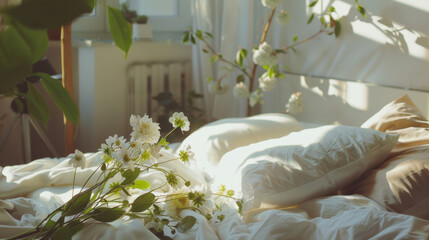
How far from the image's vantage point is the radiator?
123 inches

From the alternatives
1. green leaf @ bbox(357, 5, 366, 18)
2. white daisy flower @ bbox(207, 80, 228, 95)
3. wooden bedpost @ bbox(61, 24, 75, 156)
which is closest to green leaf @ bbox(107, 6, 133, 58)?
green leaf @ bbox(357, 5, 366, 18)

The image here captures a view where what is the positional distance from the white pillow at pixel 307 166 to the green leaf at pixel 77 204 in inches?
24.8

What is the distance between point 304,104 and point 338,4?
579mm

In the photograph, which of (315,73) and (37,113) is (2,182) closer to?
(37,113)

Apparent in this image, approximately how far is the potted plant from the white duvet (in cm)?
158

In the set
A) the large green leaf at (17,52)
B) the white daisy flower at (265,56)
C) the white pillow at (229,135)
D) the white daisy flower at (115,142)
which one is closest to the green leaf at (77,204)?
the white daisy flower at (115,142)

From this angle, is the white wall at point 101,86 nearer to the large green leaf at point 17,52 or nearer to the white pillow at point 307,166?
the white pillow at point 307,166

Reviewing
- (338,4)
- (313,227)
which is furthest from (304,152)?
(338,4)

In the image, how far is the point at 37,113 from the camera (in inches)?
18.1

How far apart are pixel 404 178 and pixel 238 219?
477mm

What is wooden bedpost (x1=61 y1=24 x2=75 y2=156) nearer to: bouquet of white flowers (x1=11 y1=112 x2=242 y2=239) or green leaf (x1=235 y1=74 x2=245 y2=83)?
green leaf (x1=235 y1=74 x2=245 y2=83)

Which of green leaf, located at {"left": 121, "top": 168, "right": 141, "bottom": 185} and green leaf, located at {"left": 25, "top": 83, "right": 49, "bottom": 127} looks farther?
green leaf, located at {"left": 121, "top": 168, "right": 141, "bottom": 185}

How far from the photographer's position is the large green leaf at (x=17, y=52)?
299mm

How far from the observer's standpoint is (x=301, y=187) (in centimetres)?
141
